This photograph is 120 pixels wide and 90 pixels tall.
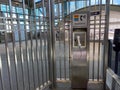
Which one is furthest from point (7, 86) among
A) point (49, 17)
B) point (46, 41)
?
point (49, 17)

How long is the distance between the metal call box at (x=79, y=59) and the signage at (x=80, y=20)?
0.30ft

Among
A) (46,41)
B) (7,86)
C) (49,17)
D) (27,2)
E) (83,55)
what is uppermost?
(27,2)

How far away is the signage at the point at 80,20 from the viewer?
2.70 m

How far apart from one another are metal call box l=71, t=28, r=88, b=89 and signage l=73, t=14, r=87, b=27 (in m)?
0.09

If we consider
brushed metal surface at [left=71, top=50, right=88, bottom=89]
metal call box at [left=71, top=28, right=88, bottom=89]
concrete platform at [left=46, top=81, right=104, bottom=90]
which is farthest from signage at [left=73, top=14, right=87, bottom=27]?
concrete platform at [left=46, top=81, right=104, bottom=90]

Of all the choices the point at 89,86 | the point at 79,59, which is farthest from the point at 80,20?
the point at 89,86

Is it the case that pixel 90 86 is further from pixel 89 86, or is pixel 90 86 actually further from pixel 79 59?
pixel 79 59

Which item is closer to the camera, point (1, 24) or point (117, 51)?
point (1, 24)

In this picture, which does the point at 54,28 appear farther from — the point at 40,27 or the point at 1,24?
the point at 1,24

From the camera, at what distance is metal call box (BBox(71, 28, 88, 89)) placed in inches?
109

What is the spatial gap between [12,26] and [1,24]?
228 millimetres

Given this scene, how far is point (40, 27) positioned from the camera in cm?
270

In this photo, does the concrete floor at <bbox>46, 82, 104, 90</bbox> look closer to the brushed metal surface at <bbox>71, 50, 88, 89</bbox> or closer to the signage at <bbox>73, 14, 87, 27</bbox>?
the brushed metal surface at <bbox>71, 50, 88, 89</bbox>

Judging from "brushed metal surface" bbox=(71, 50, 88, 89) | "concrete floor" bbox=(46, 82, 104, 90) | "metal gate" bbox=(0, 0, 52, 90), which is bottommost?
"concrete floor" bbox=(46, 82, 104, 90)
